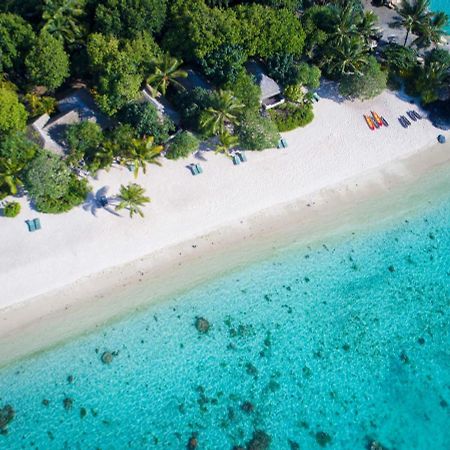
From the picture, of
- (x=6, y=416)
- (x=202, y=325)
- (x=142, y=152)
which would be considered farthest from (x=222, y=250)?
(x=6, y=416)

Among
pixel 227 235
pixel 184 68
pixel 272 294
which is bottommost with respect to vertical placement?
pixel 272 294

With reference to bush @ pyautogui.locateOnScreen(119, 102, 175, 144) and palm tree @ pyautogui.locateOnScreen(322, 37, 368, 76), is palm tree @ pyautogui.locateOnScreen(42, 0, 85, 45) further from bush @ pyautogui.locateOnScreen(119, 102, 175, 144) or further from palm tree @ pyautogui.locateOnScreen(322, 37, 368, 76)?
palm tree @ pyautogui.locateOnScreen(322, 37, 368, 76)

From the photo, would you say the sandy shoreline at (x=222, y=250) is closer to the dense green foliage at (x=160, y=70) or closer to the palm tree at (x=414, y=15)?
the dense green foliage at (x=160, y=70)

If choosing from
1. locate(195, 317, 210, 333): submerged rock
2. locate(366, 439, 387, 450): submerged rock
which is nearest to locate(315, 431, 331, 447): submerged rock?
locate(366, 439, 387, 450): submerged rock

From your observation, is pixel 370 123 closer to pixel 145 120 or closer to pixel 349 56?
pixel 349 56

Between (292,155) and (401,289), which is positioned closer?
(401,289)

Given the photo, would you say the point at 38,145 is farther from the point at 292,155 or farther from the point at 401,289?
the point at 401,289

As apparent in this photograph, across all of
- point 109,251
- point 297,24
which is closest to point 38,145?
point 109,251
